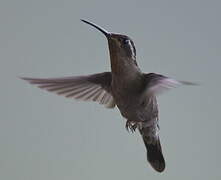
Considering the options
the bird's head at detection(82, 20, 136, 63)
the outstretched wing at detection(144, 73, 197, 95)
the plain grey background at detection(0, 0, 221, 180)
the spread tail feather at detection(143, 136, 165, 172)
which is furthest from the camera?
the plain grey background at detection(0, 0, 221, 180)

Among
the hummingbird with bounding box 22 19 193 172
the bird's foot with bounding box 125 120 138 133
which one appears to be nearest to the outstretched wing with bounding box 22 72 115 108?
the hummingbird with bounding box 22 19 193 172

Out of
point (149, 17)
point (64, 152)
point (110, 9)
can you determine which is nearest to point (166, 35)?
point (149, 17)

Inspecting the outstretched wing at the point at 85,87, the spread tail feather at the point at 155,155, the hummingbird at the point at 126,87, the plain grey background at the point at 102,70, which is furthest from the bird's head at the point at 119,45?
the plain grey background at the point at 102,70

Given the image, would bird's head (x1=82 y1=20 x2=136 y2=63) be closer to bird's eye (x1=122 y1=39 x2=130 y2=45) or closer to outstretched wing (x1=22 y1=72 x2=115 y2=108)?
bird's eye (x1=122 y1=39 x2=130 y2=45)

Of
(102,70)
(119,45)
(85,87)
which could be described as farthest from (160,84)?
(102,70)

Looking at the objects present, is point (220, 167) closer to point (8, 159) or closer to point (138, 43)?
point (138, 43)

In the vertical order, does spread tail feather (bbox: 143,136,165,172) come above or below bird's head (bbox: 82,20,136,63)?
below

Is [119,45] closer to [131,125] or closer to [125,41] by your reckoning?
[125,41]
